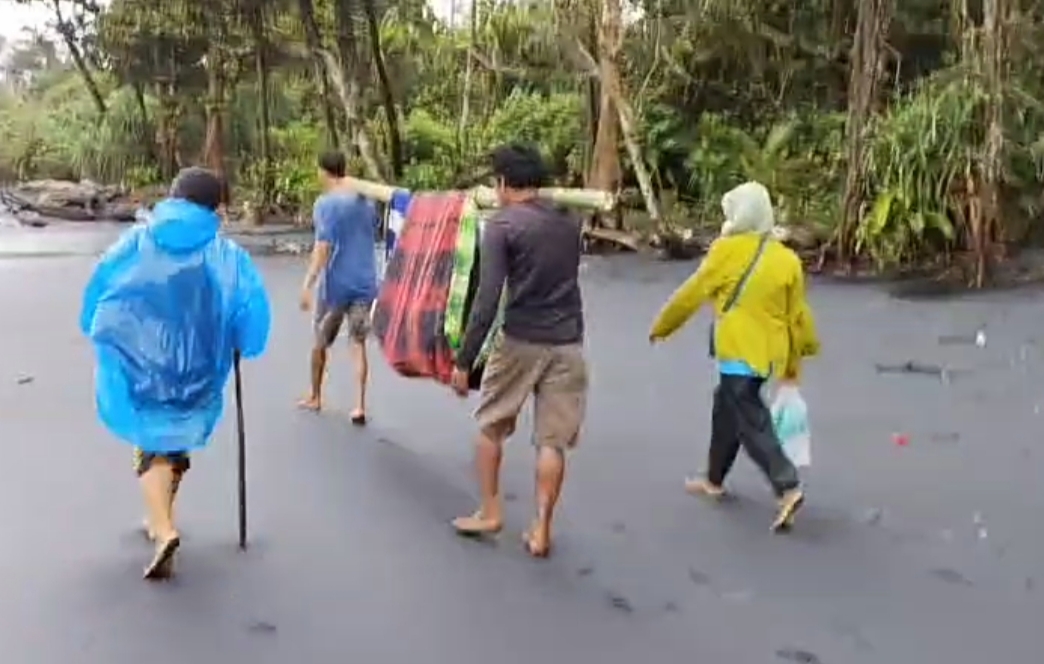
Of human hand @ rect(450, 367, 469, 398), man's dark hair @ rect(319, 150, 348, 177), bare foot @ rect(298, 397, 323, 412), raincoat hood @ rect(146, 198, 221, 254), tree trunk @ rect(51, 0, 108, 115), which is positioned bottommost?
bare foot @ rect(298, 397, 323, 412)

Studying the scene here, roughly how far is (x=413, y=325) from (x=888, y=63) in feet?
45.5

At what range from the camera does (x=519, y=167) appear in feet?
17.2

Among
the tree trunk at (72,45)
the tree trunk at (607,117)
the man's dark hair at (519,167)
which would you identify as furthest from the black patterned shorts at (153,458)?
the tree trunk at (72,45)

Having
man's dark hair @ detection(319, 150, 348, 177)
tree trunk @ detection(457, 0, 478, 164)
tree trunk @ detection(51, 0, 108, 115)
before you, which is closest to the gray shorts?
man's dark hair @ detection(319, 150, 348, 177)

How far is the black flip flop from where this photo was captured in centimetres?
493

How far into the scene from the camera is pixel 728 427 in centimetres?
601

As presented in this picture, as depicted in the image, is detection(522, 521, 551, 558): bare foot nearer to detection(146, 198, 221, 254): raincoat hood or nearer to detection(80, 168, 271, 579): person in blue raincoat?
detection(80, 168, 271, 579): person in blue raincoat

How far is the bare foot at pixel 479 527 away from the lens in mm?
5594

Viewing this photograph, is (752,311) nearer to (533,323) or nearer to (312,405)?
(533,323)

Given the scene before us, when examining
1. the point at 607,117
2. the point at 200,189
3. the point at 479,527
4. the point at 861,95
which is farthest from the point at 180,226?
the point at 607,117

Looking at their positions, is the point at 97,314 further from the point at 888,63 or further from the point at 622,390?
the point at 888,63

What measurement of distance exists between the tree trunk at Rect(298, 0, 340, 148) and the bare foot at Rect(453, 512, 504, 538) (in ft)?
56.4

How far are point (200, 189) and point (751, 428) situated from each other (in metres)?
2.33

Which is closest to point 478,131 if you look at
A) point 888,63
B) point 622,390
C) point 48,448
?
point 888,63
